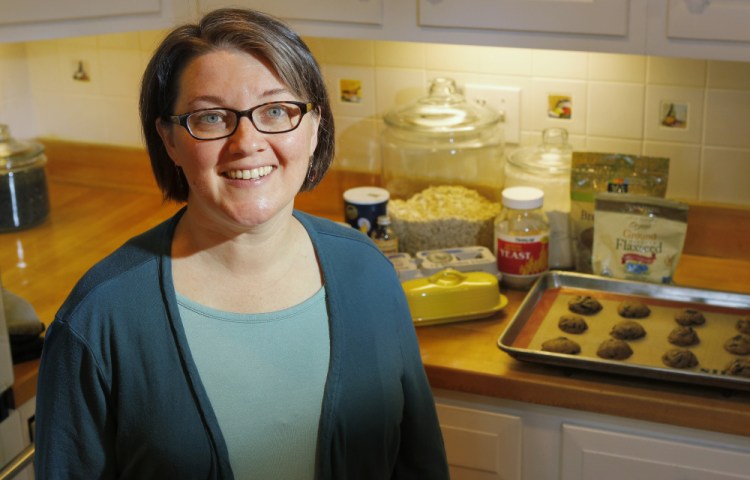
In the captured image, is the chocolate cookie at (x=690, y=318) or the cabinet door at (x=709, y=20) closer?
the cabinet door at (x=709, y=20)

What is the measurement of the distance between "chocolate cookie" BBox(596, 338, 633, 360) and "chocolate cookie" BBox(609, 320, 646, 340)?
0.04 m

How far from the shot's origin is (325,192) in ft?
8.00

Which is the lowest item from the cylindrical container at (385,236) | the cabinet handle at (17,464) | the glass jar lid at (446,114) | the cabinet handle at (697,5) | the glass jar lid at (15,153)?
the cabinet handle at (17,464)

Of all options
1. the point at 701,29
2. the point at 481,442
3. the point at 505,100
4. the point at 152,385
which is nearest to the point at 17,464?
the point at 152,385

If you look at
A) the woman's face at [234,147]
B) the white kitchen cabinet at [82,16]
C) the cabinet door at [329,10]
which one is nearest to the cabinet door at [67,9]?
the white kitchen cabinet at [82,16]

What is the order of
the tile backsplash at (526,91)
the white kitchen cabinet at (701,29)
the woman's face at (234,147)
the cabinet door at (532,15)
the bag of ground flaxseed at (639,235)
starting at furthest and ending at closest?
the tile backsplash at (526,91)
the bag of ground flaxseed at (639,235)
the cabinet door at (532,15)
the white kitchen cabinet at (701,29)
the woman's face at (234,147)

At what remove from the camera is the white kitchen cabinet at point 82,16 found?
5.71ft

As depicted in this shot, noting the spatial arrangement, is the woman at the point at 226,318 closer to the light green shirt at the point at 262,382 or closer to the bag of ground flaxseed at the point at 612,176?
the light green shirt at the point at 262,382

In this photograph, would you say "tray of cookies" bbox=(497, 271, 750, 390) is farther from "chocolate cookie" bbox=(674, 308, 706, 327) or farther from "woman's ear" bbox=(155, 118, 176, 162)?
"woman's ear" bbox=(155, 118, 176, 162)

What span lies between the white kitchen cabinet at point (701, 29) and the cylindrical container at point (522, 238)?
373 mm

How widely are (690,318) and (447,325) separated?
43cm

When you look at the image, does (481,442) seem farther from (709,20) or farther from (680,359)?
(709,20)

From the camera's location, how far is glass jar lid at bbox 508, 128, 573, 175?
208cm

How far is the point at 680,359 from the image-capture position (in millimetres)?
1675
